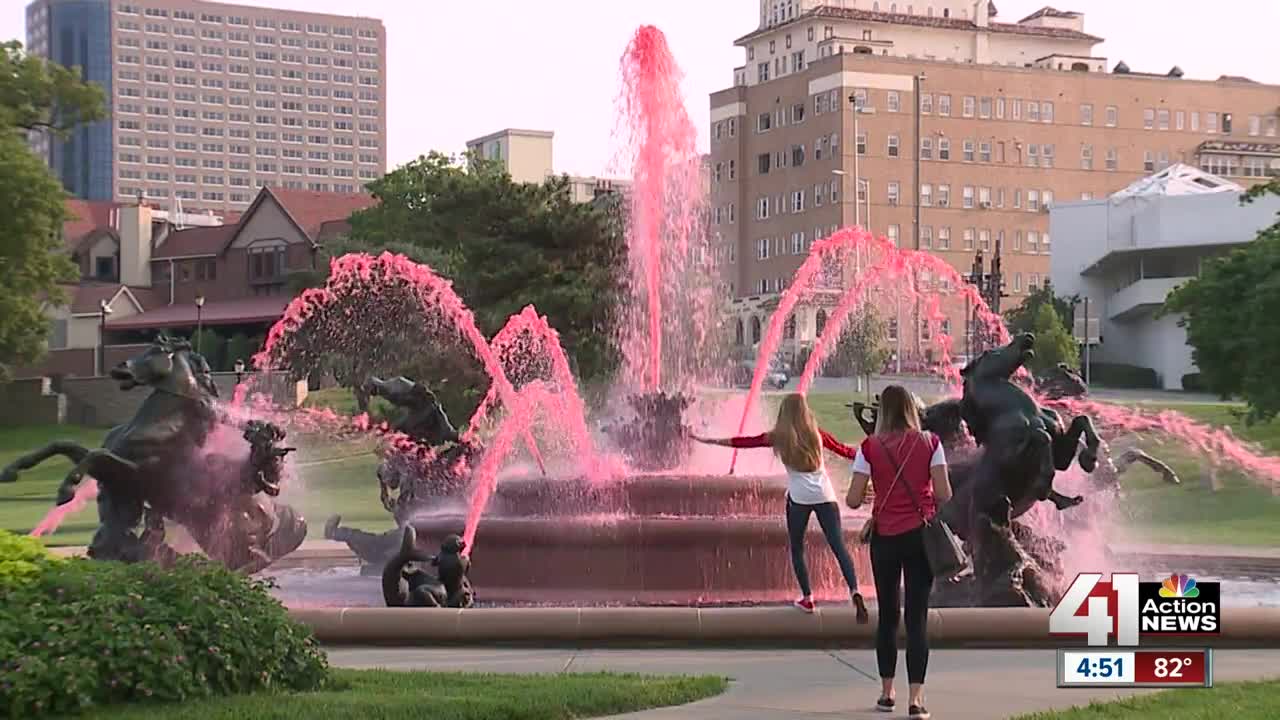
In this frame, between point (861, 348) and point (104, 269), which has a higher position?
point (104, 269)

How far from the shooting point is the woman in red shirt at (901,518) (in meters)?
10.0

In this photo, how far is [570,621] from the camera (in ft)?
43.0

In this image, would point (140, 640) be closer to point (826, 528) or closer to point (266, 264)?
point (826, 528)

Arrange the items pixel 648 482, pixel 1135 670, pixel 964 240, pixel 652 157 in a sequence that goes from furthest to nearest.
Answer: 1. pixel 964 240
2. pixel 652 157
3. pixel 648 482
4. pixel 1135 670

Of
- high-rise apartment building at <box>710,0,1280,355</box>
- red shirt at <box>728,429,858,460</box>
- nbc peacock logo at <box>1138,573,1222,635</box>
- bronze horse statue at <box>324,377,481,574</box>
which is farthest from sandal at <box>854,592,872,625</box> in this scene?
high-rise apartment building at <box>710,0,1280,355</box>

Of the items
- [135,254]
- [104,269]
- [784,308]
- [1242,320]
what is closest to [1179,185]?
[135,254]

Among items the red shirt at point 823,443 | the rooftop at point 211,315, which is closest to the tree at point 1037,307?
the rooftop at point 211,315

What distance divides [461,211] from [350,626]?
47.1m

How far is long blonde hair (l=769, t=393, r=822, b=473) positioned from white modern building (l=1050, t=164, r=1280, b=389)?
294 feet

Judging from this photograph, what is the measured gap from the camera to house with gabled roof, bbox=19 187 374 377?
10288 centimetres

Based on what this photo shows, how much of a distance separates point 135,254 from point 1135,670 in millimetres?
109416

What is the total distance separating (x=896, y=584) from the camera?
10172mm

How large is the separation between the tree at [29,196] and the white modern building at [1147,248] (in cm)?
5855

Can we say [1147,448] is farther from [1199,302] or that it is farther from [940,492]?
[940,492]
